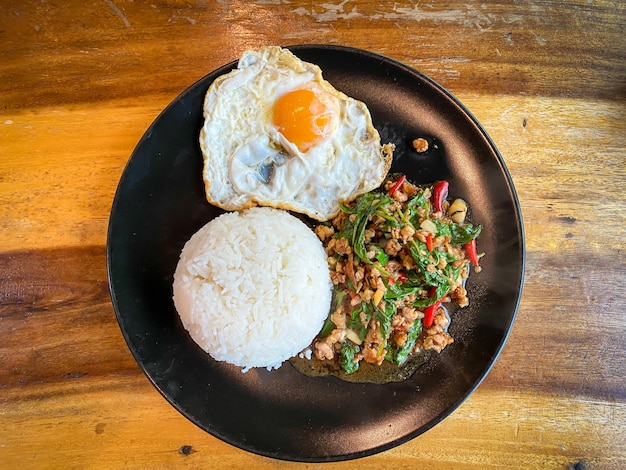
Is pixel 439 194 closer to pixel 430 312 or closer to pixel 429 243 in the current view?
pixel 429 243

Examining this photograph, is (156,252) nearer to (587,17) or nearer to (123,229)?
(123,229)

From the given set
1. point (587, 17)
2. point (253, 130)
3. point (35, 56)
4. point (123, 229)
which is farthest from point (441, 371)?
point (35, 56)

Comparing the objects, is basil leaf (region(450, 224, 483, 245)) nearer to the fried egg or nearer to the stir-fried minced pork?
the stir-fried minced pork

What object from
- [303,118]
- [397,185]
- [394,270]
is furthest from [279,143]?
[394,270]

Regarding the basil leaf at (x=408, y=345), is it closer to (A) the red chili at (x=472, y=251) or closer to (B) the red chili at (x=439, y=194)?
(A) the red chili at (x=472, y=251)

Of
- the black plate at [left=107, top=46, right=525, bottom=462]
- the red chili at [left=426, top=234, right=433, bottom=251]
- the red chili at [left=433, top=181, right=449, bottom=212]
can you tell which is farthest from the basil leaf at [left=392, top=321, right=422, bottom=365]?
the red chili at [left=433, top=181, right=449, bottom=212]

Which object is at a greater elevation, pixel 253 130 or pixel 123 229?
pixel 253 130
